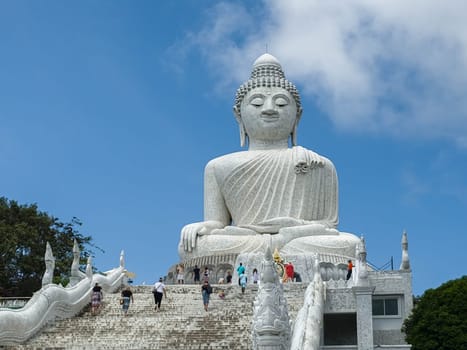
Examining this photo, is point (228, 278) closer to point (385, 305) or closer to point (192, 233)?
point (192, 233)

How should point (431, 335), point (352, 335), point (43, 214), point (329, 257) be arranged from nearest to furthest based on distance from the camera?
A: 1. point (431, 335)
2. point (352, 335)
3. point (329, 257)
4. point (43, 214)

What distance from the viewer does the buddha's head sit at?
35.2 metres

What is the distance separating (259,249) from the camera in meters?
31.6

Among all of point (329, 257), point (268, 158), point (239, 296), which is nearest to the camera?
point (239, 296)

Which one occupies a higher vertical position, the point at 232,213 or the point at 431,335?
the point at 232,213

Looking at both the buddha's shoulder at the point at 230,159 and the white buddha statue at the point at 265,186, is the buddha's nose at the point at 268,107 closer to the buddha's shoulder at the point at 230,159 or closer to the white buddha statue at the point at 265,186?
the white buddha statue at the point at 265,186

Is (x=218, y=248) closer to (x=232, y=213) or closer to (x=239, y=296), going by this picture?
(x=232, y=213)

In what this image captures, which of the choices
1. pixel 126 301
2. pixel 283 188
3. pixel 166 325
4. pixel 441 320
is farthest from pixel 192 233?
pixel 441 320

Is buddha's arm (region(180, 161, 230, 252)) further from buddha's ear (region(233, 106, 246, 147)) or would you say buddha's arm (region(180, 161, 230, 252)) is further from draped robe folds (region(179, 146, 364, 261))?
buddha's ear (region(233, 106, 246, 147))

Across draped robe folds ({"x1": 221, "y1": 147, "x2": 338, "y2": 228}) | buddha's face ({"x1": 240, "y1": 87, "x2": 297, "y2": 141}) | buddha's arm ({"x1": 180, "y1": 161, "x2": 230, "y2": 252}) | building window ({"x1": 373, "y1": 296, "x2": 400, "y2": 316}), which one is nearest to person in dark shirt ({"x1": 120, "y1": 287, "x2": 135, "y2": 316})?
building window ({"x1": 373, "y1": 296, "x2": 400, "y2": 316})

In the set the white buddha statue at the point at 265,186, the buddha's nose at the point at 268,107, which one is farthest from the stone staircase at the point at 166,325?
the buddha's nose at the point at 268,107

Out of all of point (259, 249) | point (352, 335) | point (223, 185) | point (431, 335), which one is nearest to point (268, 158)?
point (223, 185)

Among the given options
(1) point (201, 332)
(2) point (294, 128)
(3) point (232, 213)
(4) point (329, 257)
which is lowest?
(1) point (201, 332)

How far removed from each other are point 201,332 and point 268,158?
48.9 ft
